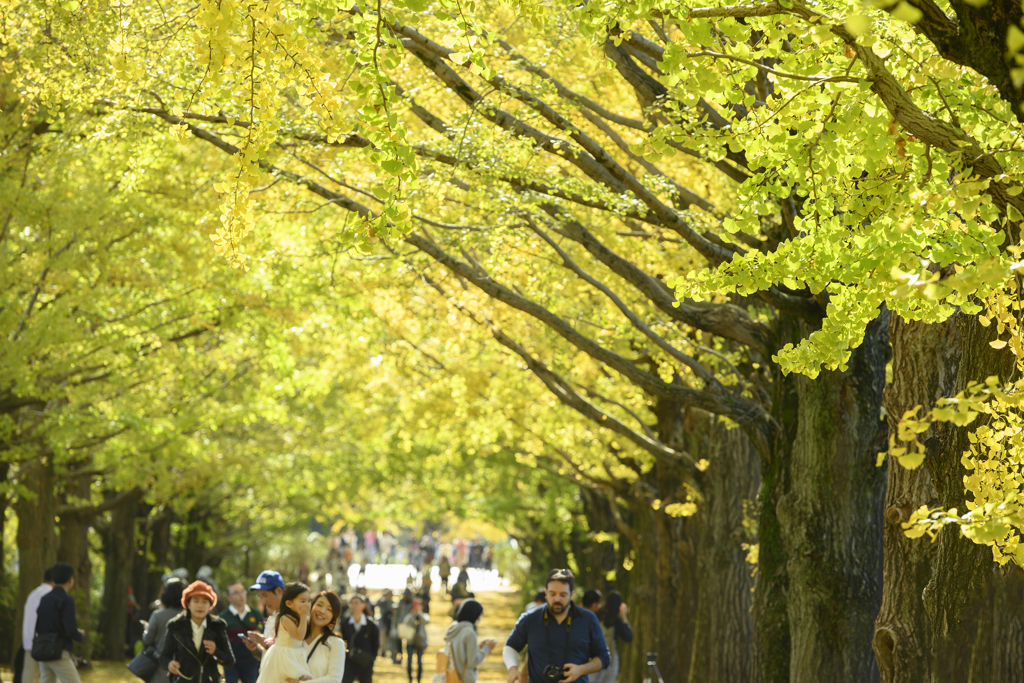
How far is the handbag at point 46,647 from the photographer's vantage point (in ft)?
34.1

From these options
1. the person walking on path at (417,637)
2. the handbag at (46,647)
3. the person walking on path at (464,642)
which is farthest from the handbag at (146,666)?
the person walking on path at (417,637)

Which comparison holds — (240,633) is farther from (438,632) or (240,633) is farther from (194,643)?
(438,632)

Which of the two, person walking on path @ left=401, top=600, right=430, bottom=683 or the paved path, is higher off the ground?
person walking on path @ left=401, top=600, right=430, bottom=683

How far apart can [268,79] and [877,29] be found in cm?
319

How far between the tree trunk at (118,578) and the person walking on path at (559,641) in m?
17.7

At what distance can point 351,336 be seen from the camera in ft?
54.3

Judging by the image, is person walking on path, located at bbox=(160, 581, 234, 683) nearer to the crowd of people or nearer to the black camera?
the crowd of people

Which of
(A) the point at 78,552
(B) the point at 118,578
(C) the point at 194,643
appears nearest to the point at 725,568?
(C) the point at 194,643

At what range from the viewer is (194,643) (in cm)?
855

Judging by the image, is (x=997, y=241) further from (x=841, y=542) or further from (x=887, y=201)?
(x=841, y=542)

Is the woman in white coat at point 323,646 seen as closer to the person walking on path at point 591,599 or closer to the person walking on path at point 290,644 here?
the person walking on path at point 290,644

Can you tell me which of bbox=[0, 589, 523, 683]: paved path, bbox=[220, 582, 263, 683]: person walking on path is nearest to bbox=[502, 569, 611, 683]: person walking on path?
bbox=[220, 582, 263, 683]: person walking on path

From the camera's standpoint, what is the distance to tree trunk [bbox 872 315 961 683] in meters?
6.80

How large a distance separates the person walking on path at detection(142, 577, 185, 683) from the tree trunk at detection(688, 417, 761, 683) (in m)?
6.18
